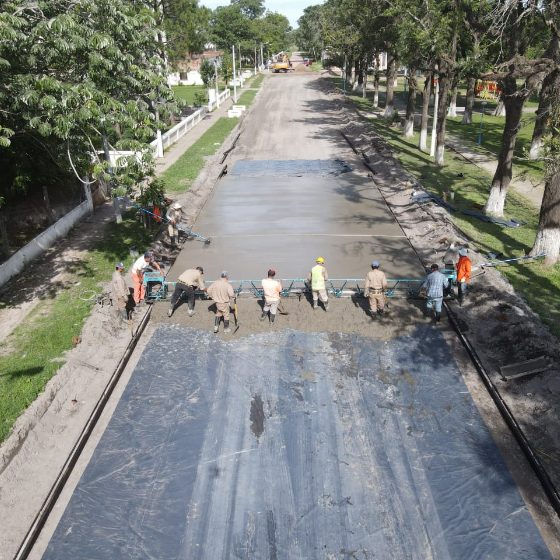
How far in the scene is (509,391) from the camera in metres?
9.98

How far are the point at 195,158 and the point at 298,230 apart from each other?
1382 cm

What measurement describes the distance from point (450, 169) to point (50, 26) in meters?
21.1

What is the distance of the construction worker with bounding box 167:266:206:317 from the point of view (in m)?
12.5

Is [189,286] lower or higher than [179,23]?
lower

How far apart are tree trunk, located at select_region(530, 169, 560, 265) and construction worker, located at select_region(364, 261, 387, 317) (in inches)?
242

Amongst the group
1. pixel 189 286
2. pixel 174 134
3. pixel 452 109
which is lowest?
pixel 189 286

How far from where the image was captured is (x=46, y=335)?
39.1 ft

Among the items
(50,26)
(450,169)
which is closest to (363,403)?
(50,26)

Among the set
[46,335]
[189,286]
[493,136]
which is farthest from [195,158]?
[493,136]

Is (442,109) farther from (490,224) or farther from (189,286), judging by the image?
(189,286)

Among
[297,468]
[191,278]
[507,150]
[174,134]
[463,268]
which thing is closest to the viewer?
[297,468]

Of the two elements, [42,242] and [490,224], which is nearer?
[42,242]

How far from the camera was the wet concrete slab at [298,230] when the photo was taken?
50.8 feet

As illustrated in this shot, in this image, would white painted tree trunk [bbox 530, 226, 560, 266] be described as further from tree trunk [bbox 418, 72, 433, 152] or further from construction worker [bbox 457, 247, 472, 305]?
tree trunk [bbox 418, 72, 433, 152]
